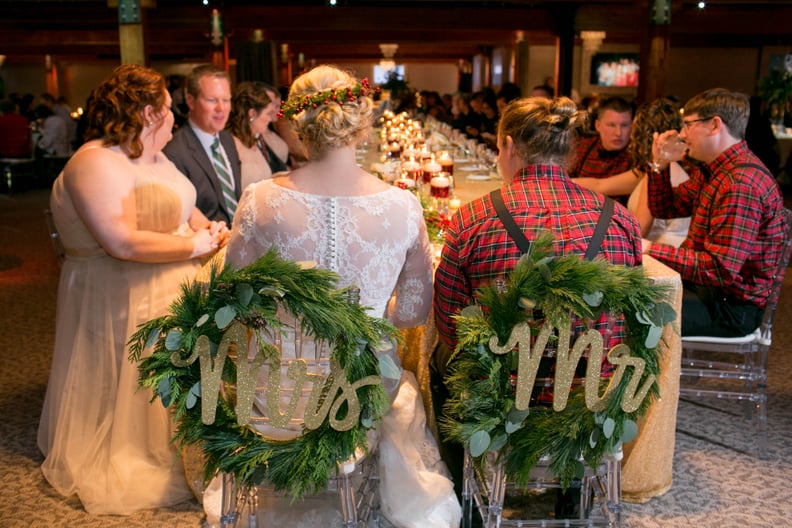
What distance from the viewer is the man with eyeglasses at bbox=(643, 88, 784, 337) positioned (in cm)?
297

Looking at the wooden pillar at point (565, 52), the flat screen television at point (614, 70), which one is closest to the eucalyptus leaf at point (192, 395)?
the wooden pillar at point (565, 52)

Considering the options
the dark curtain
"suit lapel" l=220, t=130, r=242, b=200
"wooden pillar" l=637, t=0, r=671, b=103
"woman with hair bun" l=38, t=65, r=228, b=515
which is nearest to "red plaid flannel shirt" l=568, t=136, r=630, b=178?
"suit lapel" l=220, t=130, r=242, b=200

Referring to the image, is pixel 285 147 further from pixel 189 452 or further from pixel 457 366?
pixel 457 366

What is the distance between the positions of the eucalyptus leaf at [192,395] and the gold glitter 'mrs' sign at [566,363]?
679mm

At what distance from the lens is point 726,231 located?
9.74ft

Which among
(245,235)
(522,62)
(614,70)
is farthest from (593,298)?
(614,70)

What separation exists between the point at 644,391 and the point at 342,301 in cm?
74

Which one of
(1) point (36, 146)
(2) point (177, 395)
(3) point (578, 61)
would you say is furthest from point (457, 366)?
(3) point (578, 61)

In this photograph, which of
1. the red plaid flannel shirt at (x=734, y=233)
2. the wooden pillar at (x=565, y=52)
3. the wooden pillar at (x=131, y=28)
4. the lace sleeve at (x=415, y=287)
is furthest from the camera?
the wooden pillar at (x=565, y=52)

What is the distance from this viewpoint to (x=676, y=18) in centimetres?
1460

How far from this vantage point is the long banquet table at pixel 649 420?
271 cm

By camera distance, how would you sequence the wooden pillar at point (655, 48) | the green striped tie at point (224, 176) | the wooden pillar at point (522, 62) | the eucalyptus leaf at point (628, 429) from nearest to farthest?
the eucalyptus leaf at point (628, 429)
the green striped tie at point (224, 176)
the wooden pillar at point (655, 48)
the wooden pillar at point (522, 62)

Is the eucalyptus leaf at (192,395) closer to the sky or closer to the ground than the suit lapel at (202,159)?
closer to the ground

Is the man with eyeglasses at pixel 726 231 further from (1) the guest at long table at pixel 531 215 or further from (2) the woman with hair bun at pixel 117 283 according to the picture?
(2) the woman with hair bun at pixel 117 283
